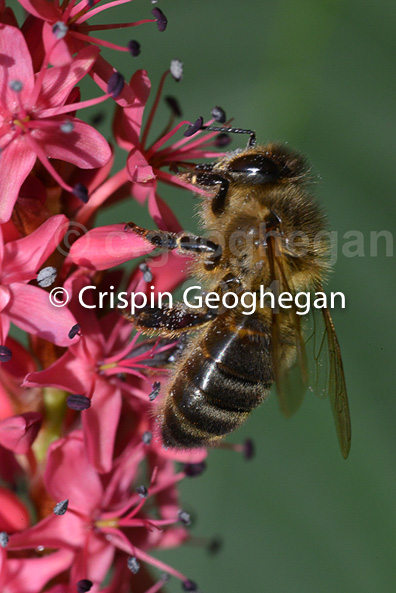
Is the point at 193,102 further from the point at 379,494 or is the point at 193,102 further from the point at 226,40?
the point at 379,494

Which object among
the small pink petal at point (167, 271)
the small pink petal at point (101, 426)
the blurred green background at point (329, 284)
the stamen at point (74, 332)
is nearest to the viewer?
the stamen at point (74, 332)

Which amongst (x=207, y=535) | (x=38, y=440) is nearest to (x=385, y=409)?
(x=207, y=535)

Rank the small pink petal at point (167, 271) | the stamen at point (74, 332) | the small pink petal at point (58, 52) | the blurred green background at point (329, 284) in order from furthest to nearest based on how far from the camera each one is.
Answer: the blurred green background at point (329, 284) → the small pink petal at point (167, 271) → the stamen at point (74, 332) → the small pink petal at point (58, 52)

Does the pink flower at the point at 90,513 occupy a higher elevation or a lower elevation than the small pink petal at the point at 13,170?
lower

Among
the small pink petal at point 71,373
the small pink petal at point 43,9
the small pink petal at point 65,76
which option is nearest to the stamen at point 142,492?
the small pink petal at point 71,373

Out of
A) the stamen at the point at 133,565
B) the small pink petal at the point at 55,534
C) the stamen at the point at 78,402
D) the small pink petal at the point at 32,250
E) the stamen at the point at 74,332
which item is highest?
the small pink petal at the point at 32,250

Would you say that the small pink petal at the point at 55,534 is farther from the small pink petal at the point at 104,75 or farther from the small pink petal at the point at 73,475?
the small pink petal at the point at 104,75
